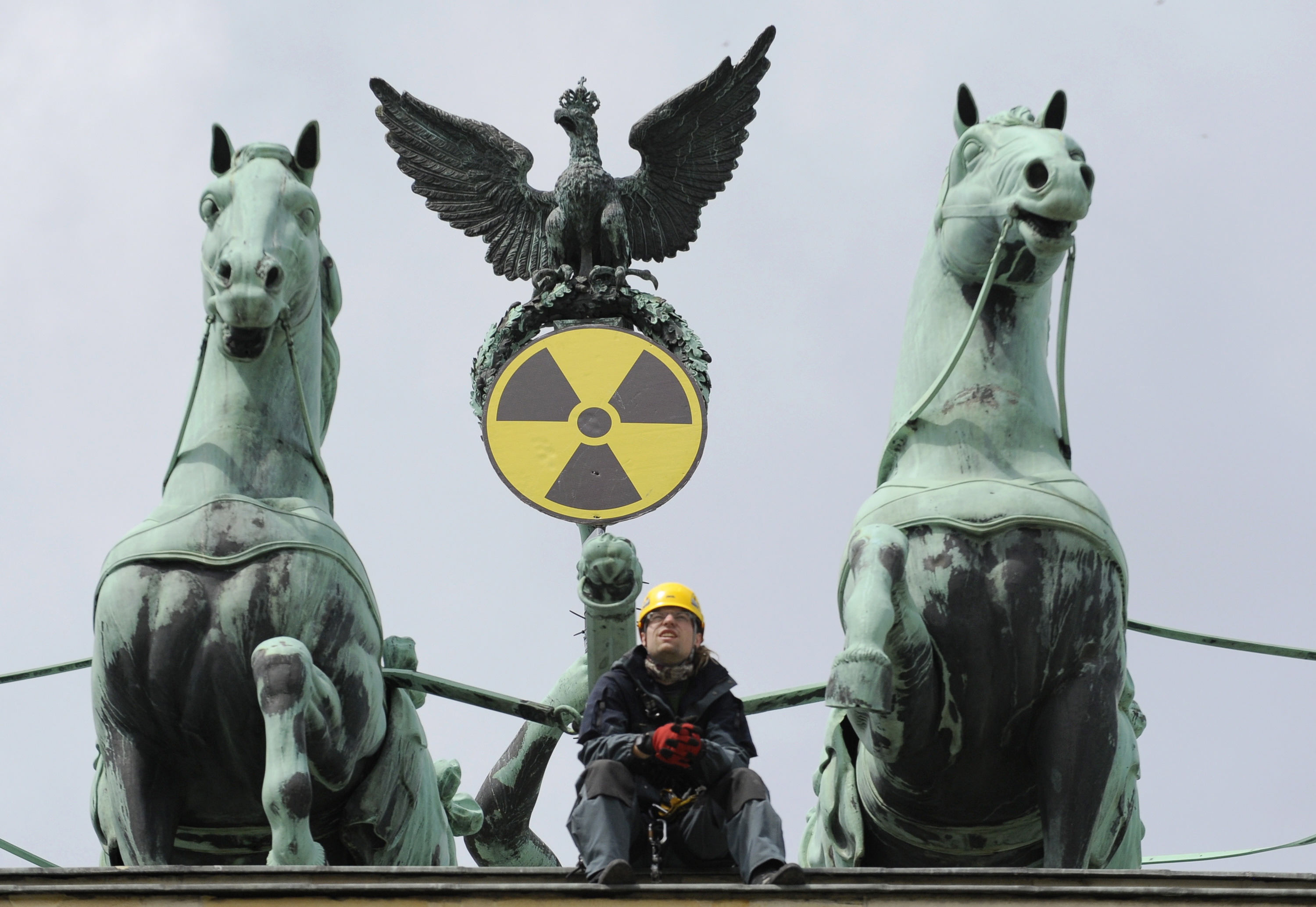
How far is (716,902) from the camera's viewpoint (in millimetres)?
12578

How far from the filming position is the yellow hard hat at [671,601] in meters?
13.8

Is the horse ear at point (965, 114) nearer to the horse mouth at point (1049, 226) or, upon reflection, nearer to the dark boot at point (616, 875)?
the horse mouth at point (1049, 226)

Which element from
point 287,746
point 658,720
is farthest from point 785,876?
point 287,746

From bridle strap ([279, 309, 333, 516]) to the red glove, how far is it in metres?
2.69

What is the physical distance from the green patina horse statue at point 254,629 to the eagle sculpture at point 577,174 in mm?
5817

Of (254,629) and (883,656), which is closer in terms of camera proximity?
(883,656)

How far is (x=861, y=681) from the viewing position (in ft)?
45.1

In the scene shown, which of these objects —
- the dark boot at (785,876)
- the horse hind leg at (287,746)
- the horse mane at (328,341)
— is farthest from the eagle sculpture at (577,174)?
the dark boot at (785,876)

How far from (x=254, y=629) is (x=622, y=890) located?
272 centimetres

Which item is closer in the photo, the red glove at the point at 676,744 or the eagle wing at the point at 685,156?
the red glove at the point at 676,744

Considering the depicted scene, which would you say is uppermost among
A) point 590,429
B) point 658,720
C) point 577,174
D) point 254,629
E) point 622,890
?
point 577,174

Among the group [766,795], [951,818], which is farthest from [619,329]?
[766,795]

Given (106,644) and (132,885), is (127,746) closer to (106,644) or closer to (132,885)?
(106,644)

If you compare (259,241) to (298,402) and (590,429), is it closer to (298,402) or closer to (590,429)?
(298,402)
